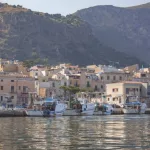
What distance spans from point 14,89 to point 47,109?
774 inches

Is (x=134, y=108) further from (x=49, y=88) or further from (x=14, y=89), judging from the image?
(x=14, y=89)

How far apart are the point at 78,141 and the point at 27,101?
72783 millimetres

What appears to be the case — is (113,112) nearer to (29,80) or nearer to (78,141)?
(29,80)

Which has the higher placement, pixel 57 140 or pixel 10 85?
pixel 10 85

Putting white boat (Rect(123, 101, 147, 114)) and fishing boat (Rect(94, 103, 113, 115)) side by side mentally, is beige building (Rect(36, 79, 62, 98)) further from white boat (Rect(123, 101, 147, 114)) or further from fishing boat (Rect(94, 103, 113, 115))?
white boat (Rect(123, 101, 147, 114))

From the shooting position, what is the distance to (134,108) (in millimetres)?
97875

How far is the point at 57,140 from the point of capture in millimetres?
29969

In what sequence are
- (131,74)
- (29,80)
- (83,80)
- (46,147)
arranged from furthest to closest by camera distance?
1. (131,74)
2. (83,80)
3. (29,80)
4. (46,147)

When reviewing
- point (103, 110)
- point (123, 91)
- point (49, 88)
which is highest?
point (49, 88)

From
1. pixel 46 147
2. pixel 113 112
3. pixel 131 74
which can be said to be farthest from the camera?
pixel 131 74

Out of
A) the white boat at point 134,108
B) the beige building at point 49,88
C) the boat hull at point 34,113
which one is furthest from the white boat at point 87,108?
the beige building at point 49,88

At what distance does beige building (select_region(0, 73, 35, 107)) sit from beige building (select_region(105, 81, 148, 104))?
17961 mm

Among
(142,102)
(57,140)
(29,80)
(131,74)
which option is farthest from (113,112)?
(57,140)

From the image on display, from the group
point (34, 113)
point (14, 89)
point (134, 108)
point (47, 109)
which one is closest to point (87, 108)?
point (47, 109)
